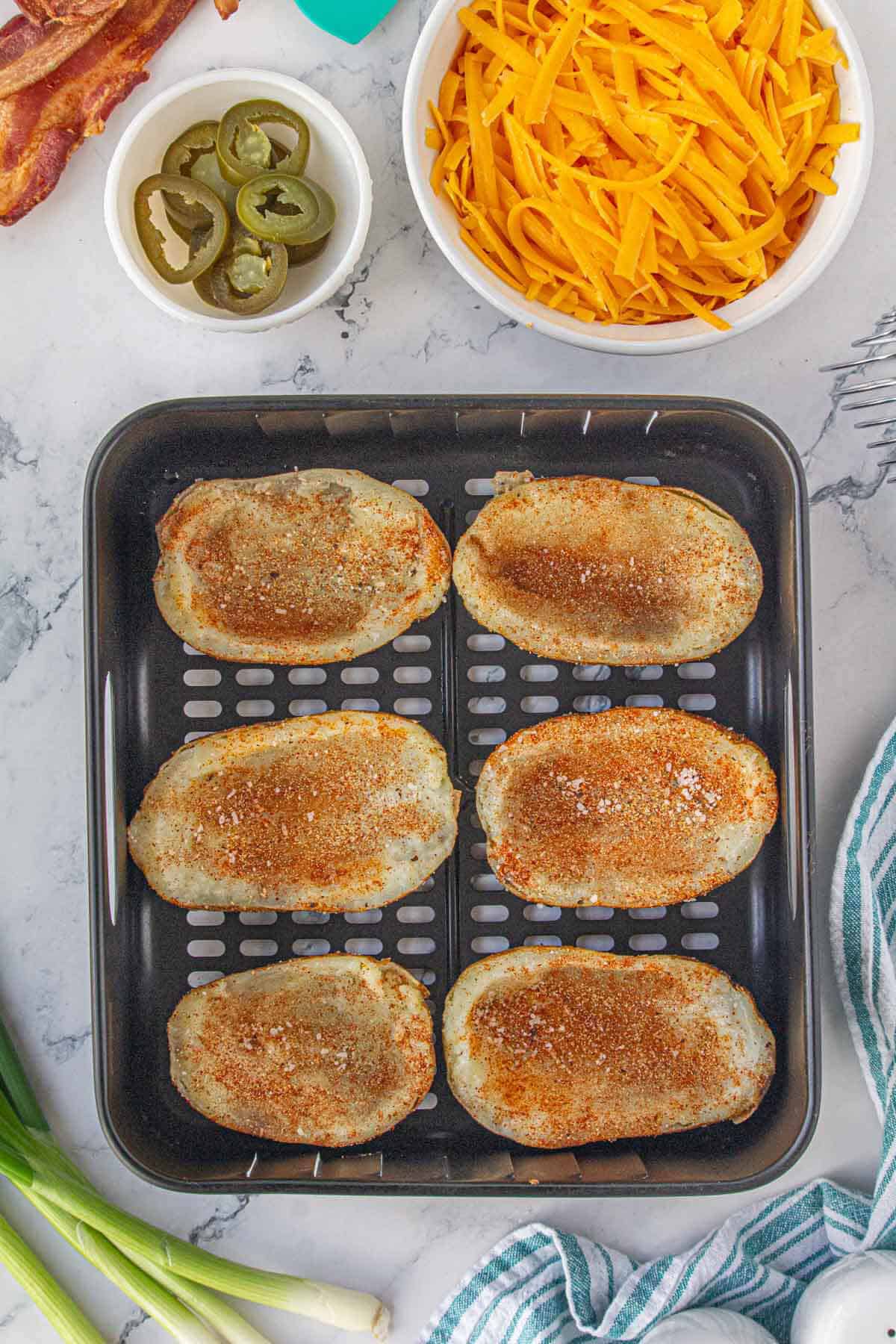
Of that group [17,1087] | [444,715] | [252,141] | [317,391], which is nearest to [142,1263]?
[17,1087]

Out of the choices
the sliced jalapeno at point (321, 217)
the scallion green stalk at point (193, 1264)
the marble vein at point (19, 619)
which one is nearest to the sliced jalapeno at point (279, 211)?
the sliced jalapeno at point (321, 217)

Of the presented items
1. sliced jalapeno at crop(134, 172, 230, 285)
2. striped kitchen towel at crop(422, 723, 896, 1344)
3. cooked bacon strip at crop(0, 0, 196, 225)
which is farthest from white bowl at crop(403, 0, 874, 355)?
striped kitchen towel at crop(422, 723, 896, 1344)

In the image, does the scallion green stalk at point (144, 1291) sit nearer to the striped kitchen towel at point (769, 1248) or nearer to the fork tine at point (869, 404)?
the striped kitchen towel at point (769, 1248)

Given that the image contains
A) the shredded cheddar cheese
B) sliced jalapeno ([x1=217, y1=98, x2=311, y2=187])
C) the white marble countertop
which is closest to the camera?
the shredded cheddar cheese

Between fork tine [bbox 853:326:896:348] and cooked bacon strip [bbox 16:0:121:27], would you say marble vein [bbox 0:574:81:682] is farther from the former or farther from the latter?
fork tine [bbox 853:326:896:348]

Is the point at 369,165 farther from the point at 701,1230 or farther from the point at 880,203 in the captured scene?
the point at 701,1230

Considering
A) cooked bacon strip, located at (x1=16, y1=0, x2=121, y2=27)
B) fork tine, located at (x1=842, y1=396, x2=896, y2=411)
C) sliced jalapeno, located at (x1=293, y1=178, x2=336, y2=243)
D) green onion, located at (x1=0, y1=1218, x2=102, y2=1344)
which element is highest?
cooked bacon strip, located at (x1=16, y1=0, x2=121, y2=27)

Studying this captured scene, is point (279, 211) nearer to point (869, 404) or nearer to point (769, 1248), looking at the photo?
point (869, 404)

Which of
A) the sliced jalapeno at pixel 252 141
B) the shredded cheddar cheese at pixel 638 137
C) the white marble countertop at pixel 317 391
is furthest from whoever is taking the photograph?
the white marble countertop at pixel 317 391
